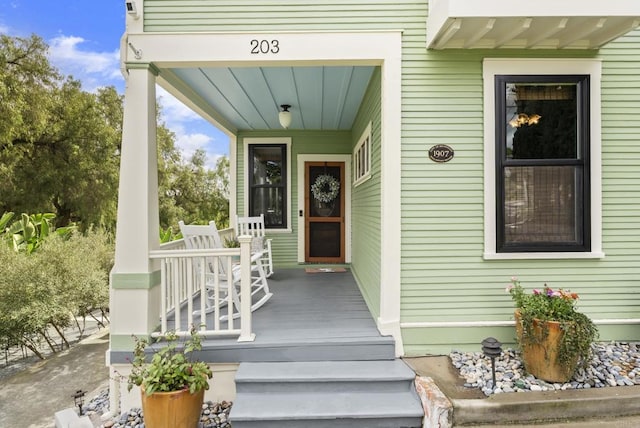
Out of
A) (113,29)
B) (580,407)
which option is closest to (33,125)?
(580,407)

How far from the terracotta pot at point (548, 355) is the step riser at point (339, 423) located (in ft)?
3.15

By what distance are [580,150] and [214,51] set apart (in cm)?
323

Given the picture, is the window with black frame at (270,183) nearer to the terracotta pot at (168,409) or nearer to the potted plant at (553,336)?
the terracotta pot at (168,409)

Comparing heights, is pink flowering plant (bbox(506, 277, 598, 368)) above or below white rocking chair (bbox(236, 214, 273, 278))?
Answer: below

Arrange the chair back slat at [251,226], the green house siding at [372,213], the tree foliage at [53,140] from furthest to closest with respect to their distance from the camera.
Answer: the tree foliage at [53,140], the chair back slat at [251,226], the green house siding at [372,213]

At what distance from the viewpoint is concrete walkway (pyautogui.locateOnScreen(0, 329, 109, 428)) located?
2.95 meters

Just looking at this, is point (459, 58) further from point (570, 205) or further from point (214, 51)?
point (214, 51)

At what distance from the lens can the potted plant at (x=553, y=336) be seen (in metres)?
2.34

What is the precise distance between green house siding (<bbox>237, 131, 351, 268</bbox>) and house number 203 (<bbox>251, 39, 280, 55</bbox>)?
121 inches

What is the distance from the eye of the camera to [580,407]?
220cm

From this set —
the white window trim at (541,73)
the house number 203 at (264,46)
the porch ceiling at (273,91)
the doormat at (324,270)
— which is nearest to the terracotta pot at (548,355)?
the white window trim at (541,73)

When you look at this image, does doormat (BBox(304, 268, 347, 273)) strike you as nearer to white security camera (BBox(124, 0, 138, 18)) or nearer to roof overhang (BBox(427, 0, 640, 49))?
roof overhang (BBox(427, 0, 640, 49))

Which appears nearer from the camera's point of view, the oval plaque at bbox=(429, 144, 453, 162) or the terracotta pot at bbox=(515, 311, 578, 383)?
the terracotta pot at bbox=(515, 311, 578, 383)

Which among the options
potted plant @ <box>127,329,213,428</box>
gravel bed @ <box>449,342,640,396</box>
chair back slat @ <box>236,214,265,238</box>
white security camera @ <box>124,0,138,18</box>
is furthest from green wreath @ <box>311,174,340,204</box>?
potted plant @ <box>127,329,213,428</box>
